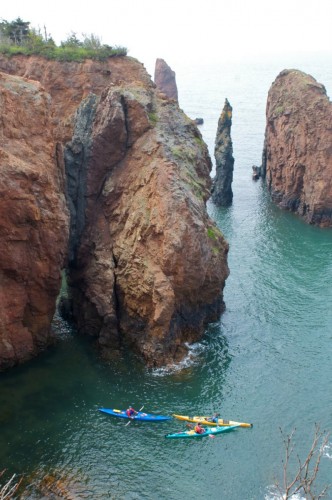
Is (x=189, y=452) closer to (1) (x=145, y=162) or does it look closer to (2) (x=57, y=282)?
(2) (x=57, y=282)

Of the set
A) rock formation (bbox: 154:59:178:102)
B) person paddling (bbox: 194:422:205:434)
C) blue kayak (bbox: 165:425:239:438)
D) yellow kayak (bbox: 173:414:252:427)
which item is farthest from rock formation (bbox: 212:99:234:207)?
rock formation (bbox: 154:59:178:102)

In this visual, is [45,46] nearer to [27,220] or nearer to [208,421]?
[27,220]

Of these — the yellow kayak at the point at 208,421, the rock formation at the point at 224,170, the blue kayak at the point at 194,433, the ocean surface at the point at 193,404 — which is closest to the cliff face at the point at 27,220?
the ocean surface at the point at 193,404

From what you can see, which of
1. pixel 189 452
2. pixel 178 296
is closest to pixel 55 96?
pixel 178 296

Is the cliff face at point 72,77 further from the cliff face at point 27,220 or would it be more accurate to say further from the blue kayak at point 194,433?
the blue kayak at point 194,433

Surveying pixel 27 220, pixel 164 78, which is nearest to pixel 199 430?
pixel 27 220

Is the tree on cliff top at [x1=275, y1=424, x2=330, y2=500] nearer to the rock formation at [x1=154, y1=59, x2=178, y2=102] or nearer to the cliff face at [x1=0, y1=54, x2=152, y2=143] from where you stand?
the cliff face at [x1=0, y1=54, x2=152, y2=143]

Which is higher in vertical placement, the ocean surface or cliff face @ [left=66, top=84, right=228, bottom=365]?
cliff face @ [left=66, top=84, right=228, bottom=365]
